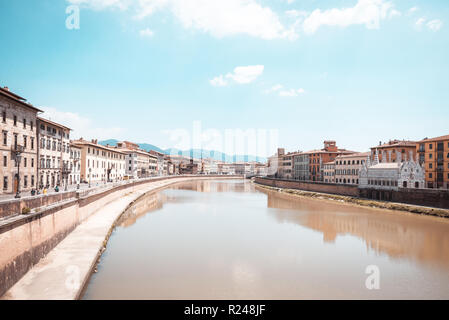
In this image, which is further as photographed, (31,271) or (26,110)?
(26,110)

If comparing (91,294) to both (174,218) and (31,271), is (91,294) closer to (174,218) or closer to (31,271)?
(31,271)

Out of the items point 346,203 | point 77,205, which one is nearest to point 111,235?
point 77,205

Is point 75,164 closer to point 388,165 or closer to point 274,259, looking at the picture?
point 274,259

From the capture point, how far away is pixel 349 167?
68375 millimetres

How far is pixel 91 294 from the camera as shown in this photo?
1448 cm

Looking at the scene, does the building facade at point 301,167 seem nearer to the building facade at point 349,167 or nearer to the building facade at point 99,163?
the building facade at point 349,167

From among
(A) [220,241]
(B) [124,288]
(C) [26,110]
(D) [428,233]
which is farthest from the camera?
(C) [26,110]

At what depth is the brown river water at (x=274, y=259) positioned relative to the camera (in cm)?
1552

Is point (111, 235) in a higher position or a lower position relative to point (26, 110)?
lower

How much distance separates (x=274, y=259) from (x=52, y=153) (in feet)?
111

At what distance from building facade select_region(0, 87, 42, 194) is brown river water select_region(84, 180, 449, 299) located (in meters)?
10.9

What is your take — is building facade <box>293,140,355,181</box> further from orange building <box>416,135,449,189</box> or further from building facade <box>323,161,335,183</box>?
orange building <box>416,135,449,189</box>
